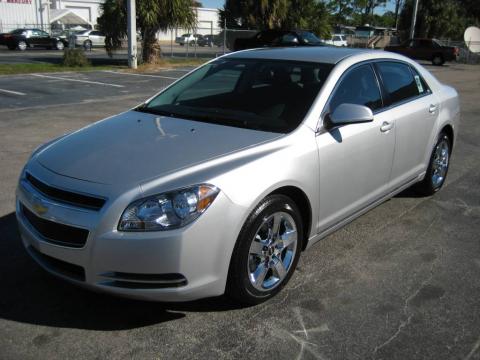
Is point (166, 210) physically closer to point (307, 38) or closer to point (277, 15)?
point (307, 38)

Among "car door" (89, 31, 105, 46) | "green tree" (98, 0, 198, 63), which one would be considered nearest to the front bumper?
"green tree" (98, 0, 198, 63)

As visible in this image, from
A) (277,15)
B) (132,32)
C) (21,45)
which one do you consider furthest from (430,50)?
(21,45)

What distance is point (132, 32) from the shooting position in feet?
64.2

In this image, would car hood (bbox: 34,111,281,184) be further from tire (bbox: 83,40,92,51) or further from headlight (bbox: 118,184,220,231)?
tire (bbox: 83,40,92,51)

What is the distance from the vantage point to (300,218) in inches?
134

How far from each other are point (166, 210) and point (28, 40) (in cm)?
3448

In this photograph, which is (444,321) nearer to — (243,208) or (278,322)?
(278,322)

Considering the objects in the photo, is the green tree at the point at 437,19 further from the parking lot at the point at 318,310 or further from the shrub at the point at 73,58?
the parking lot at the point at 318,310

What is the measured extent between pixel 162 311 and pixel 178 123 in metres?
1.36

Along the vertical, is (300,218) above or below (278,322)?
above

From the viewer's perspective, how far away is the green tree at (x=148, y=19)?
65.9ft

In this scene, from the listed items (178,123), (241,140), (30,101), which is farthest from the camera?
(30,101)

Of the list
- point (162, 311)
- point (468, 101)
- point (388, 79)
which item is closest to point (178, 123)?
point (162, 311)

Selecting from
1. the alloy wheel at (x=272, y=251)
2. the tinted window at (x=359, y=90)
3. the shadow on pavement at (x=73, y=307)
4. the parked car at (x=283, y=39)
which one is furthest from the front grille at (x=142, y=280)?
the parked car at (x=283, y=39)
